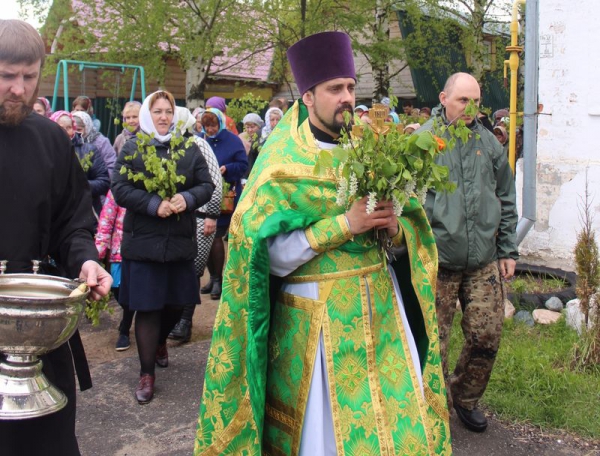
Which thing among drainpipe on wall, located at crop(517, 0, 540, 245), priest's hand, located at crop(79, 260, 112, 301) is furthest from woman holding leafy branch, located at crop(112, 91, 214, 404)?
drainpipe on wall, located at crop(517, 0, 540, 245)

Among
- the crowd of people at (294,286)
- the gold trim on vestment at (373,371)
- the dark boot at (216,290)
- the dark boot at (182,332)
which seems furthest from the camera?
the dark boot at (216,290)

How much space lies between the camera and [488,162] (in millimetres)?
4492

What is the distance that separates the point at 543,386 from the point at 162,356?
2.86m

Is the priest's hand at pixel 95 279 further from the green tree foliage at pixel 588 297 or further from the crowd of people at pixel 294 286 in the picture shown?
the green tree foliage at pixel 588 297

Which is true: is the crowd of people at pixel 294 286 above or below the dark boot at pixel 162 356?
above

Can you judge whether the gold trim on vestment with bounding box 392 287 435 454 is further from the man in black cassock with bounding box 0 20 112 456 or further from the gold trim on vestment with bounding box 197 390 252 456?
the man in black cassock with bounding box 0 20 112 456

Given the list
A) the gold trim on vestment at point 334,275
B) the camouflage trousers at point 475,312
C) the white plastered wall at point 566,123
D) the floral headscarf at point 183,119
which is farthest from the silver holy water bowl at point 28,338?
the white plastered wall at point 566,123

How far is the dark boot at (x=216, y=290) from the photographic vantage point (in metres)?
8.09

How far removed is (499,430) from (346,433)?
2111 millimetres

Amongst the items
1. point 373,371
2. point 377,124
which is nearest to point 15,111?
point 377,124

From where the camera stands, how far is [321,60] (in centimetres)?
343

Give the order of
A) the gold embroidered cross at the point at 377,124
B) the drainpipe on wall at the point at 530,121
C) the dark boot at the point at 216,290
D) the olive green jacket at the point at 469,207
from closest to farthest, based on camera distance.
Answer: the gold embroidered cross at the point at 377,124 < the olive green jacket at the point at 469,207 < the drainpipe on wall at the point at 530,121 < the dark boot at the point at 216,290

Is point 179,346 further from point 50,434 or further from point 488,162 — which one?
point 50,434

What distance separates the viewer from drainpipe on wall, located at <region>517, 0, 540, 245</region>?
7.52 metres
